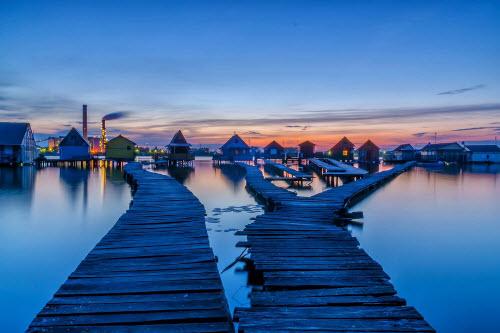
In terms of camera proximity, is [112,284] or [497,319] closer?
[112,284]

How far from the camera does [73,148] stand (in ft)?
201

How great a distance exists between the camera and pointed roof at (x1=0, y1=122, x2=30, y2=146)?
50469 millimetres

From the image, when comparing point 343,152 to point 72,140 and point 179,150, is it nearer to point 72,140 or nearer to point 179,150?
point 179,150

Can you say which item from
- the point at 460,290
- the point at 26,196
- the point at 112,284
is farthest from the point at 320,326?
the point at 26,196

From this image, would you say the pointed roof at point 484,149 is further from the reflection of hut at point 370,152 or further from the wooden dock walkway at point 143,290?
the wooden dock walkway at point 143,290

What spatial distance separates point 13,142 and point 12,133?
1.57m

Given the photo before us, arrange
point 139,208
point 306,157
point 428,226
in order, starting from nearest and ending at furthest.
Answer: point 139,208 → point 428,226 → point 306,157

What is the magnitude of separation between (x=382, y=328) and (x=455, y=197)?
26.1 m

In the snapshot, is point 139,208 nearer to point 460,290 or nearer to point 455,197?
point 460,290

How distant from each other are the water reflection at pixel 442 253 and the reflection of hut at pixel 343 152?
2204 inches

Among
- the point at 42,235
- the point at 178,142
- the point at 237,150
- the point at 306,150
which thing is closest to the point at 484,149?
the point at 306,150

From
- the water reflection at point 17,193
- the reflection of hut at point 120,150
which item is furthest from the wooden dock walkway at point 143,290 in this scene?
the reflection of hut at point 120,150

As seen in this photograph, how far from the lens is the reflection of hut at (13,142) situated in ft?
166

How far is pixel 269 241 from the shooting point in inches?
385
